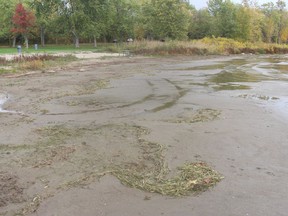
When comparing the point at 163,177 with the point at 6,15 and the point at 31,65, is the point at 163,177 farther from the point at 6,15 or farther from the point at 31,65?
the point at 6,15

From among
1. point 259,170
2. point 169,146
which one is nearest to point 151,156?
point 169,146

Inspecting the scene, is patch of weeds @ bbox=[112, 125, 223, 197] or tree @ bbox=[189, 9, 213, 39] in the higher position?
tree @ bbox=[189, 9, 213, 39]

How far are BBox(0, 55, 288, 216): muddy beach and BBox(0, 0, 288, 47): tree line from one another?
127 feet

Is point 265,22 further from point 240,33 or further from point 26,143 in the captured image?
point 26,143

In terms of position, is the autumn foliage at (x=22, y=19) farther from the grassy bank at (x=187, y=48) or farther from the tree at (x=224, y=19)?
the tree at (x=224, y=19)

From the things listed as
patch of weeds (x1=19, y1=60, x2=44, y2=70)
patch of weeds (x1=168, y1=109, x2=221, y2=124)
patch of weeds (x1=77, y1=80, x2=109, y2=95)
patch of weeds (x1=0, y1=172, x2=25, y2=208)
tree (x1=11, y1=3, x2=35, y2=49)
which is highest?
tree (x1=11, y1=3, x2=35, y2=49)

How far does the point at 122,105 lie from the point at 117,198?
22.9 ft

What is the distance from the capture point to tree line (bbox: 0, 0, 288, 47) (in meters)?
52.3

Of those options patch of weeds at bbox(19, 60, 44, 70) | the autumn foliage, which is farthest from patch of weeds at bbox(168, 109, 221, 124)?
the autumn foliage

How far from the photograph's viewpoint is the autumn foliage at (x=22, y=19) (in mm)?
51719

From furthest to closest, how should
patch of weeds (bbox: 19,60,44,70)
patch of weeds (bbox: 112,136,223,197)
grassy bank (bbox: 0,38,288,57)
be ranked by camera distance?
grassy bank (bbox: 0,38,288,57) → patch of weeds (bbox: 19,60,44,70) → patch of weeds (bbox: 112,136,223,197)

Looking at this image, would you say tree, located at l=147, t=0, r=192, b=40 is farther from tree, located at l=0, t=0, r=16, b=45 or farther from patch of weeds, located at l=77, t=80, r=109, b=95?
patch of weeds, located at l=77, t=80, r=109, b=95

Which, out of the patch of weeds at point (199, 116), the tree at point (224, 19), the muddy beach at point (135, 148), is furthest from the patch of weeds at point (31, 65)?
the tree at point (224, 19)

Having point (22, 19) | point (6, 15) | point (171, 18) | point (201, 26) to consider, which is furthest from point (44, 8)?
point (201, 26)
